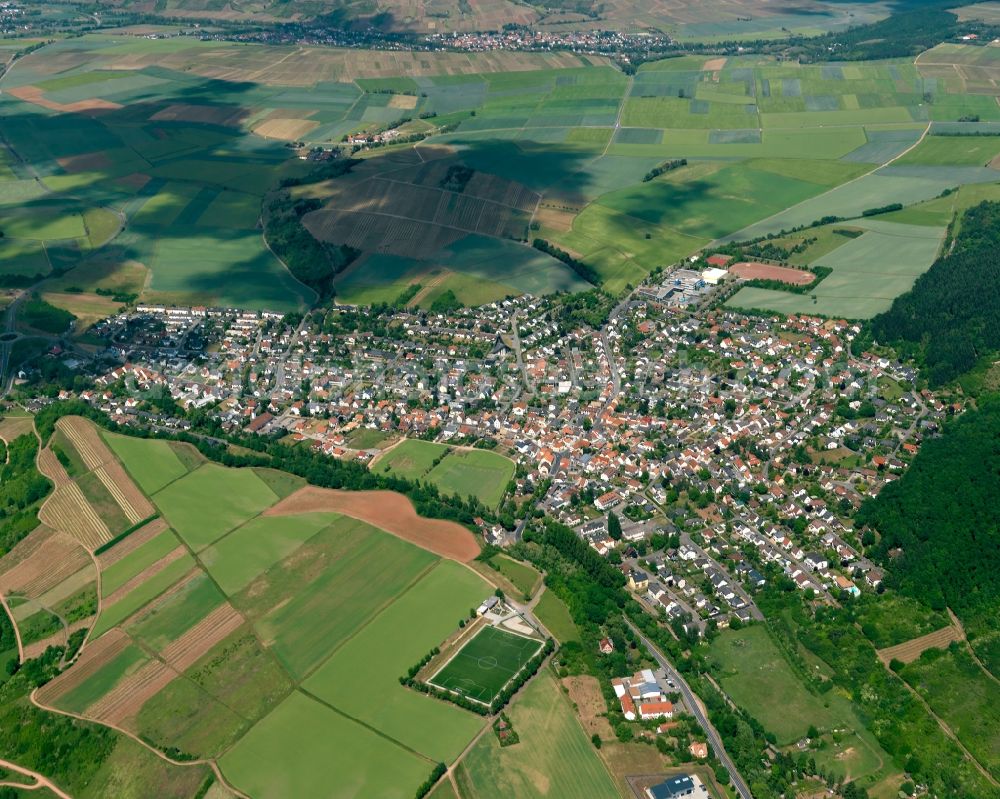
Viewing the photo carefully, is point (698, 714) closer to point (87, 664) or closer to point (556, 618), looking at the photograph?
point (556, 618)

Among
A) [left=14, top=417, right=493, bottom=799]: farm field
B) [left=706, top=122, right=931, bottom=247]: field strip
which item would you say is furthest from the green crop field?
[left=706, top=122, right=931, bottom=247]: field strip

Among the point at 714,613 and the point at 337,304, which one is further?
the point at 337,304

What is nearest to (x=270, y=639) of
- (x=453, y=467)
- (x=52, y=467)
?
(x=453, y=467)

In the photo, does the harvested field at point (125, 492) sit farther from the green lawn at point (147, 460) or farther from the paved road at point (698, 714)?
the paved road at point (698, 714)

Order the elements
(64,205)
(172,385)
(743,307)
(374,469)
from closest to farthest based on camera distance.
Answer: (374,469)
(172,385)
(743,307)
(64,205)

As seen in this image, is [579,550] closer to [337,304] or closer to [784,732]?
[784,732]

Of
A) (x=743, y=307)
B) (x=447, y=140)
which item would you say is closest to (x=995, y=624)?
(x=743, y=307)

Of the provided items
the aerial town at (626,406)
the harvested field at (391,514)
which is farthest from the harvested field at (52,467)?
the harvested field at (391,514)
